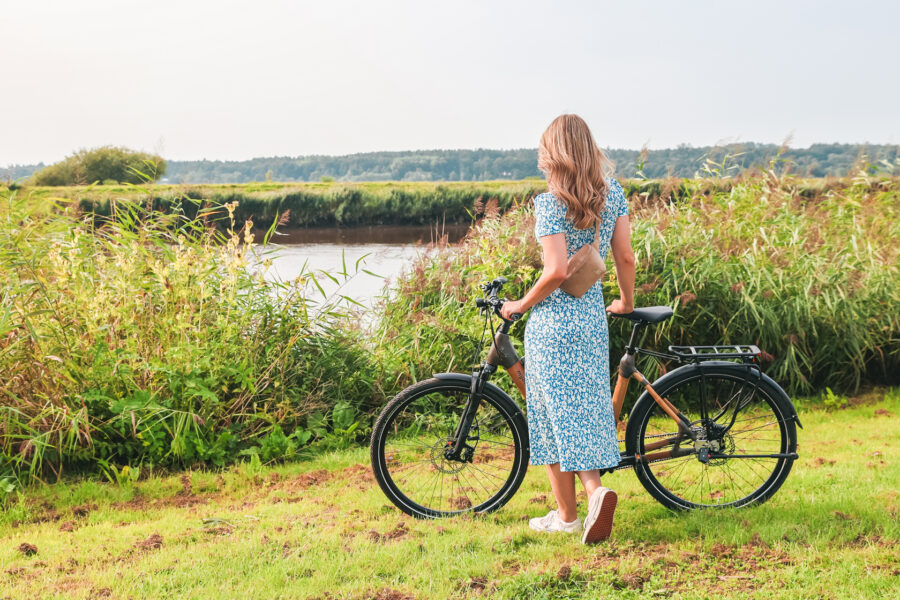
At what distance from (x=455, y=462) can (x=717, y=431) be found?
127cm

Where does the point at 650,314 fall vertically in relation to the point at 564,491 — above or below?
above

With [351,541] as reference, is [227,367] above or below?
above

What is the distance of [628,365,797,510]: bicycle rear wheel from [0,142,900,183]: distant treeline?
1.22 meters

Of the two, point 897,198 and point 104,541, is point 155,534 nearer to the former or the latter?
point 104,541

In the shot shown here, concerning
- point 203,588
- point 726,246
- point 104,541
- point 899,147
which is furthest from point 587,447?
point 899,147

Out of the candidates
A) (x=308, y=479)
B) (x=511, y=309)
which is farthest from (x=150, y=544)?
(x=511, y=309)

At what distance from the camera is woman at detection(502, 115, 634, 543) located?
310 cm

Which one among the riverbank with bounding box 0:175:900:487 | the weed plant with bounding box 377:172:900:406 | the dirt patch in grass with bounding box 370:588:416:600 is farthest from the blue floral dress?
the weed plant with bounding box 377:172:900:406

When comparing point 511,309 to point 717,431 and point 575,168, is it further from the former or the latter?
point 717,431

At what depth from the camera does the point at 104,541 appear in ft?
11.8

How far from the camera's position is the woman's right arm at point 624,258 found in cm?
329

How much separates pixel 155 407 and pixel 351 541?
193 centimetres

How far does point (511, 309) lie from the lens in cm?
330

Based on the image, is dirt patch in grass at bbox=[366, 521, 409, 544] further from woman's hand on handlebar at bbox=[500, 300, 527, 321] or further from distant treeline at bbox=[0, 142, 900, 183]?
distant treeline at bbox=[0, 142, 900, 183]
